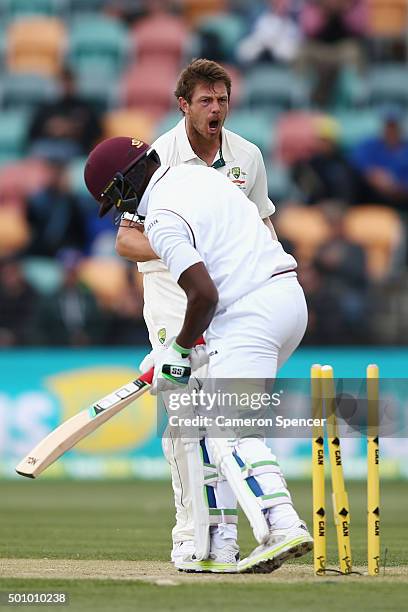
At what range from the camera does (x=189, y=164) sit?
20.7 feet

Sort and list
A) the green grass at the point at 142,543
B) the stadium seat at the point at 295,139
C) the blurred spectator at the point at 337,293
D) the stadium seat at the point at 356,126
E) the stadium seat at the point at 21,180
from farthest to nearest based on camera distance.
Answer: the stadium seat at the point at 356,126, the stadium seat at the point at 295,139, the stadium seat at the point at 21,180, the blurred spectator at the point at 337,293, the green grass at the point at 142,543

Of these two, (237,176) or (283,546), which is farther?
(237,176)

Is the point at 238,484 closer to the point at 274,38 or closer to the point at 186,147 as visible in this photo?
the point at 186,147

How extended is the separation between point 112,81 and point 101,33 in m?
0.80

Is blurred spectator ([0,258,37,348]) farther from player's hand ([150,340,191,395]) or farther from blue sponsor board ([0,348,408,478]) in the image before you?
player's hand ([150,340,191,395])

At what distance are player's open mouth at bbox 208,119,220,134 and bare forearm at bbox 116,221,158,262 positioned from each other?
22.9 inches

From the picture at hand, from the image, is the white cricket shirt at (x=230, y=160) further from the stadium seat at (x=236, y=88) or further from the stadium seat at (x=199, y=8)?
the stadium seat at (x=199, y=8)

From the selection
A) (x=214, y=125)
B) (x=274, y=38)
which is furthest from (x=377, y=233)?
(x=214, y=125)

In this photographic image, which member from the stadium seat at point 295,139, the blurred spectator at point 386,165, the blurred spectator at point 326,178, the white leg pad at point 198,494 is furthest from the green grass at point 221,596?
the stadium seat at point 295,139

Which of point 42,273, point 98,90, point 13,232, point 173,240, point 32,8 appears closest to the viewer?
point 173,240

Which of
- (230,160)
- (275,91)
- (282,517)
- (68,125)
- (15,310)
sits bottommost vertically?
(282,517)

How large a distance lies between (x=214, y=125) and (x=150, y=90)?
12112 mm

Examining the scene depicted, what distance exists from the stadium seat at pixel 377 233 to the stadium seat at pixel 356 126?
141cm

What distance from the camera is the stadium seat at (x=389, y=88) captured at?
18.0 meters
